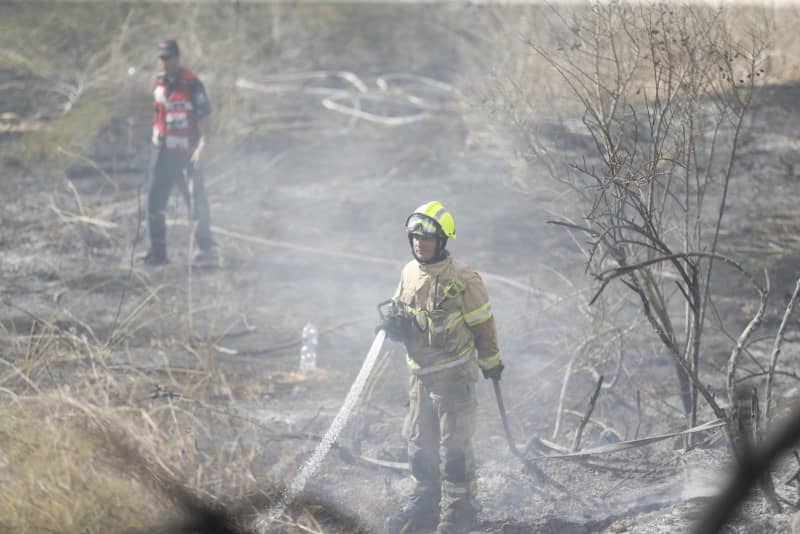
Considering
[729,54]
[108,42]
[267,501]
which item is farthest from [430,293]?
[108,42]

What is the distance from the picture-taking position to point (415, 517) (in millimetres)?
4934

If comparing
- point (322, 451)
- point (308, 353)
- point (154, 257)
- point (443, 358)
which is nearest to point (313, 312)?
point (308, 353)

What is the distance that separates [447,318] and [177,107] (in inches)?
187

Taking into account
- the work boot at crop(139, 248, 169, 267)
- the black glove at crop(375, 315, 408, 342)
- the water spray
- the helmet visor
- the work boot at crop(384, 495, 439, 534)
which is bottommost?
the work boot at crop(384, 495, 439, 534)

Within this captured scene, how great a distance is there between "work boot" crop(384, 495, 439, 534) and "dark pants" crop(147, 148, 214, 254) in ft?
15.6

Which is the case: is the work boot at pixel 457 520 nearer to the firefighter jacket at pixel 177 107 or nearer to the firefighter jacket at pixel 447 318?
the firefighter jacket at pixel 447 318

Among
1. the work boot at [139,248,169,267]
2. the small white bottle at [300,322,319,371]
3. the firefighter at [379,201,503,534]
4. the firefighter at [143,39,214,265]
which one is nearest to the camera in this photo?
the firefighter at [379,201,503,534]

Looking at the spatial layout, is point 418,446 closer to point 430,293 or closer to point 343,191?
point 430,293

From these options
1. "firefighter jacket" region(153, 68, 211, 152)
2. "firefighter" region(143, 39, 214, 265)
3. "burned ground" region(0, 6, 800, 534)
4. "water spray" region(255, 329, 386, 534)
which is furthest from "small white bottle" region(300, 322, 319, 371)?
"firefighter jacket" region(153, 68, 211, 152)

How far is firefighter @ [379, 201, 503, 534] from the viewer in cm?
471

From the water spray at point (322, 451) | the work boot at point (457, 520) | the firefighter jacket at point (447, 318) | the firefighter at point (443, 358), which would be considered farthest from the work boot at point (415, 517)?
the firefighter jacket at point (447, 318)

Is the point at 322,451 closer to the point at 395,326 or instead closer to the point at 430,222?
the point at 395,326

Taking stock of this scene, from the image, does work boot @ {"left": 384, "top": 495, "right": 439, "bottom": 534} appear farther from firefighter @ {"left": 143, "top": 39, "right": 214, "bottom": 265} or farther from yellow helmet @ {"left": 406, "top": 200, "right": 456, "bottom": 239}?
firefighter @ {"left": 143, "top": 39, "right": 214, "bottom": 265}

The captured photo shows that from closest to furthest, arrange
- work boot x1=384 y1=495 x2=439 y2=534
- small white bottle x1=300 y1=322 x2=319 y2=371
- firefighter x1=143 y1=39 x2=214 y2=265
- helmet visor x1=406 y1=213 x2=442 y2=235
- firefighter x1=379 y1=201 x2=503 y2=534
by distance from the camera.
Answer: helmet visor x1=406 y1=213 x2=442 y2=235 < firefighter x1=379 y1=201 x2=503 y2=534 < work boot x1=384 y1=495 x2=439 y2=534 < small white bottle x1=300 y1=322 x2=319 y2=371 < firefighter x1=143 y1=39 x2=214 y2=265
